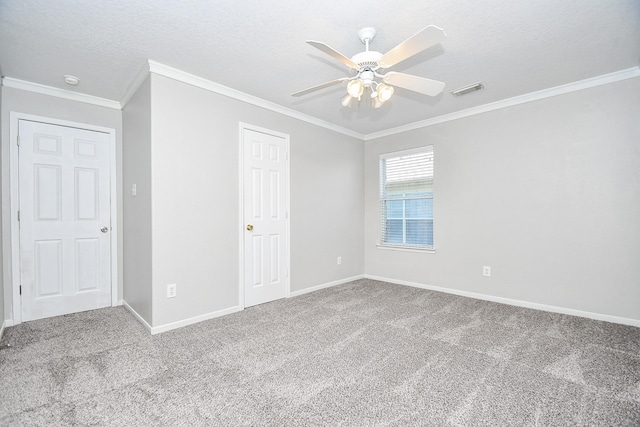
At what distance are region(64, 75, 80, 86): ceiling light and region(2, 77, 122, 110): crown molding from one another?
11.3 inches

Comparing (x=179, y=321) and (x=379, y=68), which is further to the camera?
(x=179, y=321)

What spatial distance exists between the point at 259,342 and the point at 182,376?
26.8 inches

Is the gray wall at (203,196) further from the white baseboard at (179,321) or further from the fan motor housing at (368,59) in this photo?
the fan motor housing at (368,59)

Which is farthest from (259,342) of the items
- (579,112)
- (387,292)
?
(579,112)

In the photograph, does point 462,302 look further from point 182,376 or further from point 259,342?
point 182,376

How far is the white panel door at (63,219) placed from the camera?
3.06 metres

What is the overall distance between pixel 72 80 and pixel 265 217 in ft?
7.80

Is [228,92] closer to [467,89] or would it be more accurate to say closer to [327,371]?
[467,89]

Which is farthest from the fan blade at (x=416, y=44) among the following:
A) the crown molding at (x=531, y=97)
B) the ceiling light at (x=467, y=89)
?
the crown molding at (x=531, y=97)

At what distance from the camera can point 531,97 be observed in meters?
3.40

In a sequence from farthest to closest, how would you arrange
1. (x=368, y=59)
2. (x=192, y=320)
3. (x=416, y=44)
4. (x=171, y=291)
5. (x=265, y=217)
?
(x=265, y=217) < (x=192, y=320) < (x=171, y=291) < (x=368, y=59) < (x=416, y=44)

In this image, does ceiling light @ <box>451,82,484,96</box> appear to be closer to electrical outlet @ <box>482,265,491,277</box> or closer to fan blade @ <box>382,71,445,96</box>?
fan blade @ <box>382,71,445,96</box>

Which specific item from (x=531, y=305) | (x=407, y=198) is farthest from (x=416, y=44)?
(x=531, y=305)

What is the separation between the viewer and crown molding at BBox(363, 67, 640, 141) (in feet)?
9.55
